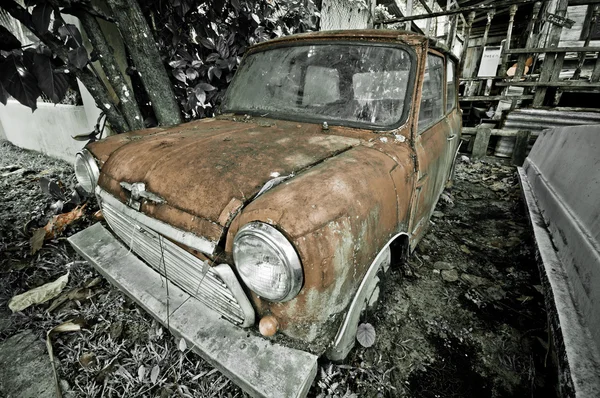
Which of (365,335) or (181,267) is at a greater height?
(181,267)

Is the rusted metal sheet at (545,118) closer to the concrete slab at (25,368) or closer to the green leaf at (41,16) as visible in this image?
the green leaf at (41,16)

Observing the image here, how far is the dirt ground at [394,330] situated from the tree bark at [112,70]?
46.4 inches

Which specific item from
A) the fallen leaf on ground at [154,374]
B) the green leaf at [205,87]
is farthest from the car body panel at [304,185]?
the green leaf at [205,87]

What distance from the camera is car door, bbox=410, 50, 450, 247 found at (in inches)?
75.5

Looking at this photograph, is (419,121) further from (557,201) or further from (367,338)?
(557,201)

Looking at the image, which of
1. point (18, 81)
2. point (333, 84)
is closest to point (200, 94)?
point (18, 81)

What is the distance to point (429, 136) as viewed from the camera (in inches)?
84.5

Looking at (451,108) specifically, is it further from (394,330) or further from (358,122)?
(394,330)

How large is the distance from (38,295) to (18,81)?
1.81 m

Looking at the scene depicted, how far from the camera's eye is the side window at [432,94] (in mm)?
2027

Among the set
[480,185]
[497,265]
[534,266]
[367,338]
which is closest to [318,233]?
[367,338]

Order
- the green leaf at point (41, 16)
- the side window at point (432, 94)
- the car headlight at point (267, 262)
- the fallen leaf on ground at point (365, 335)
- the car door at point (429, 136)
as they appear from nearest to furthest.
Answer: the car headlight at point (267, 262) < the fallen leaf on ground at point (365, 335) < the car door at point (429, 136) < the side window at point (432, 94) < the green leaf at point (41, 16)

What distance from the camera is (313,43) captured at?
213 cm

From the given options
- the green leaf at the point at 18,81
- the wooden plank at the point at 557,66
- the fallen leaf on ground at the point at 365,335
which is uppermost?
the wooden plank at the point at 557,66
